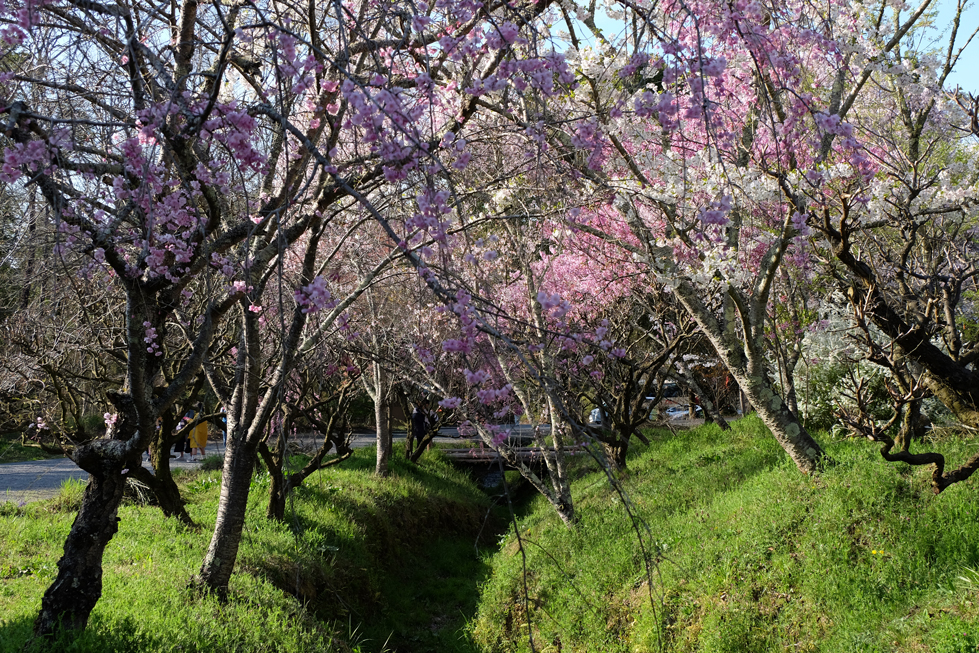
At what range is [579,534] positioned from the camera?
8.23 m

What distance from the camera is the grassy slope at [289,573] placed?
480 centimetres

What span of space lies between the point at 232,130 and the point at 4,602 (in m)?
4.35

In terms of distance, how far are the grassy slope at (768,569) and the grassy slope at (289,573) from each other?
1100mm

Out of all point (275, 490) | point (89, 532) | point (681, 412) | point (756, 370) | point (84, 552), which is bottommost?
point (681, 412)

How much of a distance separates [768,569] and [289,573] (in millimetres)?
4548

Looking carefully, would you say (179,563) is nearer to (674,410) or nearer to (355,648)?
(355,648)

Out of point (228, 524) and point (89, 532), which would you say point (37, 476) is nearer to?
point (228, 524)

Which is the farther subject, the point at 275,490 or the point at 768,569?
the point at 275,490

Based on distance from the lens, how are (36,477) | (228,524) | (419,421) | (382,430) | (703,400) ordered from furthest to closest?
1. (419,421)
2. (703,400)
3. (382,430)
4. (36,477)
5. (228,524)

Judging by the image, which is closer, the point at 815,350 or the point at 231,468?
the point at 231,468

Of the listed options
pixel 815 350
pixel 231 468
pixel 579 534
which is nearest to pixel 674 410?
pixel 815 350

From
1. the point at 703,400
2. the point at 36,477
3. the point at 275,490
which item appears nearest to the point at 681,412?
the point at 703,400

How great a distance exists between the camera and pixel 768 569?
572 centimetres

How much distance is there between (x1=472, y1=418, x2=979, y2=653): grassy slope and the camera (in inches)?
182
